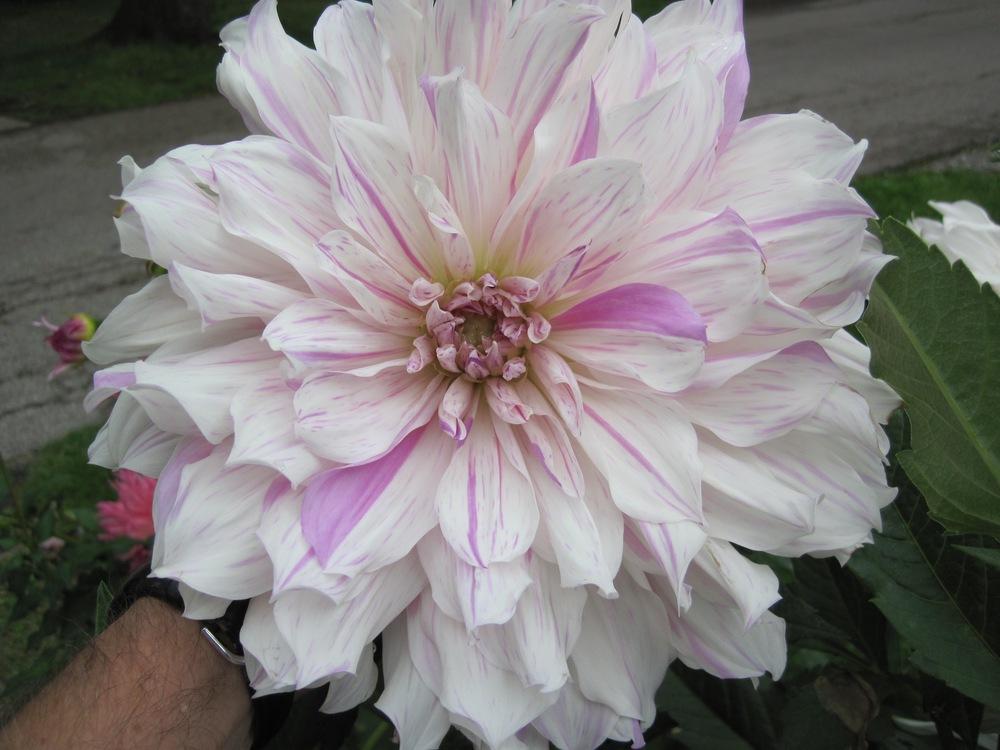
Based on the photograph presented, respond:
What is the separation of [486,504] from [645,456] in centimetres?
13

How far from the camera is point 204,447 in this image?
748 millimetres

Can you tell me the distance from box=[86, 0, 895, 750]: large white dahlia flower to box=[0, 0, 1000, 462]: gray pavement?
10.4 feet

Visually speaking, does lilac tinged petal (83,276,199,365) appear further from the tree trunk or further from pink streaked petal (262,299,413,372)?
the tree trunk

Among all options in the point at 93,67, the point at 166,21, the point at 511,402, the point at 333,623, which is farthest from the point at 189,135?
the point at 333,623

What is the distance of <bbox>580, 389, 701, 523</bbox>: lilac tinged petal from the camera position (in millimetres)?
708

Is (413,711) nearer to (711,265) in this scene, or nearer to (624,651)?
(624,651)

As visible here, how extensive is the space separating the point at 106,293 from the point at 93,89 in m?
4.78

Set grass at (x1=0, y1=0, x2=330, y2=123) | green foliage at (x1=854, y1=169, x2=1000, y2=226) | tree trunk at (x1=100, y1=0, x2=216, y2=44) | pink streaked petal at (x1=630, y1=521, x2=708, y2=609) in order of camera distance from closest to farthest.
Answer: pink streaked petal at (x1=630, y1=521, x2=708, y2=609)
green foliage at (x1=854, y1=169, x2=1000, y2=226)
grass at (x1=0, y1=0, x2=330, y2=123)
tree trunk at (x1=100, y1=0, x2=216, y2=44)

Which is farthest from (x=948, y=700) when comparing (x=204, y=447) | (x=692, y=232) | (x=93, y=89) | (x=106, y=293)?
(x=93, y=89)

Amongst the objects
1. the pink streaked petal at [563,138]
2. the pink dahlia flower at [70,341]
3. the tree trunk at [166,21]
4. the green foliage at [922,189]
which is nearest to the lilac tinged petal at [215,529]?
the pink streaked petal at [563,138]

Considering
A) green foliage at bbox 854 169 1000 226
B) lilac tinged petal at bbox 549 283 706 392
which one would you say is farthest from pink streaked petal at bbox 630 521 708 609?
green foliage at bbox 854 169 1000 226

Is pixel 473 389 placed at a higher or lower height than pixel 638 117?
lower

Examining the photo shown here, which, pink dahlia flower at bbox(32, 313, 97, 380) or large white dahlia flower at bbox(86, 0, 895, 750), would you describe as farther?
pink dahlia flower at bbox(32, 313, 97, 380)

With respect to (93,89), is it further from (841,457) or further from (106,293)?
(841,457)
